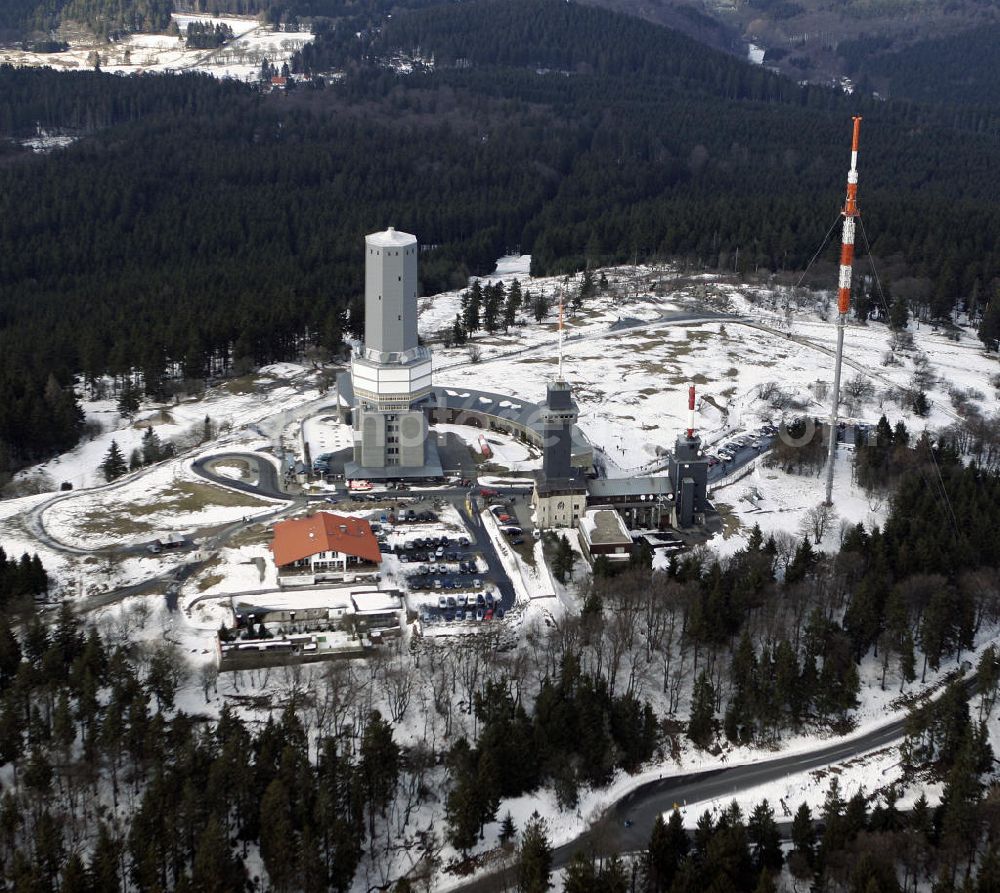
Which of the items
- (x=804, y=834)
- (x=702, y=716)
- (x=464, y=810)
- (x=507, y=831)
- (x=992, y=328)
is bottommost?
(x=507, y=831)

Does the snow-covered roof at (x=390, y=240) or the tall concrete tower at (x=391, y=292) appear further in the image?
the tall concrete tower at (x=391, y=292)

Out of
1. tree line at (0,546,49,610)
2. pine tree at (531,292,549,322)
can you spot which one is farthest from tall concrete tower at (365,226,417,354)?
pine tree at (531,292,549,322)

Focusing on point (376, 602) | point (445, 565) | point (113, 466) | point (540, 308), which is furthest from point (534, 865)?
point (540, 308)

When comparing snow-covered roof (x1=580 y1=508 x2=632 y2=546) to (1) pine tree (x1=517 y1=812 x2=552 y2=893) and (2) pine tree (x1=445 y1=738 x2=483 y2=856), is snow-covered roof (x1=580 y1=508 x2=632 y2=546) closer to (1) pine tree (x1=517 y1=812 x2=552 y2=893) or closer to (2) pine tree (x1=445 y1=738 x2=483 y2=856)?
(2) pine tree (x1=445 y1=738 x2=483 y2=856)

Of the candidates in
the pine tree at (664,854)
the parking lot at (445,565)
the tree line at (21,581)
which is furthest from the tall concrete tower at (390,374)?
the pine tree at (664,854)

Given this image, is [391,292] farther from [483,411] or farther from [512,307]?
[512,307]

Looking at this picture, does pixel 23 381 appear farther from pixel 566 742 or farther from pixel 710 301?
pixel 710 301

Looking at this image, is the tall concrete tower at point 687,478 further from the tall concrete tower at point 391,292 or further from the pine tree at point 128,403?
the pine tree at point 128,403

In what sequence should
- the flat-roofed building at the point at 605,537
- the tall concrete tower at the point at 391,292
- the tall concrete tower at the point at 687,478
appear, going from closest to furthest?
the flat-roofed building at the point at 605,537 → the tall concrete tower at the point at 687,478 → the tall concrete tower at the point at 391,292
